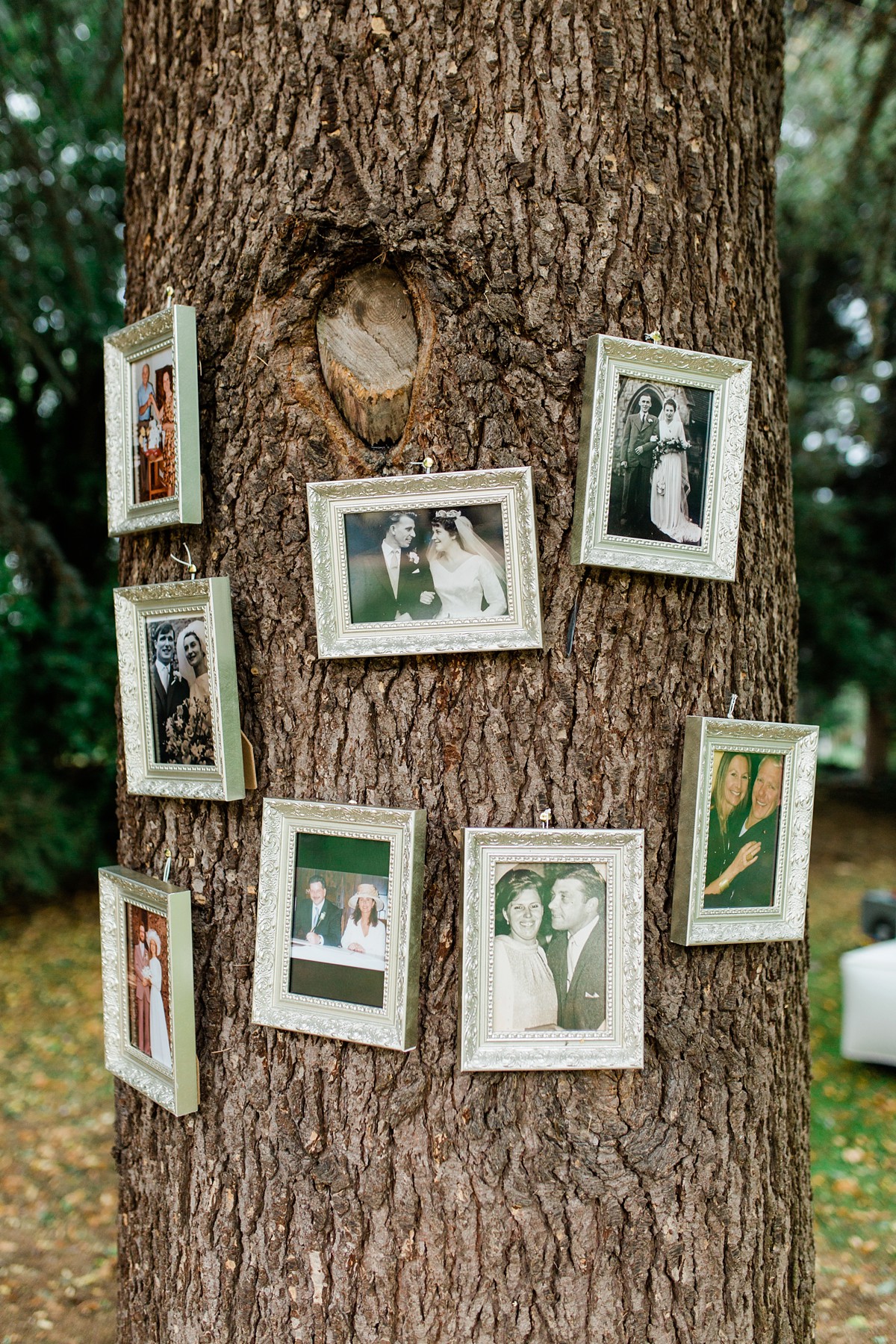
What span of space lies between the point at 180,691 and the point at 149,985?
56cm

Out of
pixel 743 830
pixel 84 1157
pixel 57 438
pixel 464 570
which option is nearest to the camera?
pixel 464 570

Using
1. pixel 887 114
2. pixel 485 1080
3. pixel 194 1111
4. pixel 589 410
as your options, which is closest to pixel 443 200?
pixel 589 410

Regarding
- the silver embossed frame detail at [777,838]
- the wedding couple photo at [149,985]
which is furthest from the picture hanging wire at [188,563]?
the silver embossed frame detail at [777,838]

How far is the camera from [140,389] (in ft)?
5.71

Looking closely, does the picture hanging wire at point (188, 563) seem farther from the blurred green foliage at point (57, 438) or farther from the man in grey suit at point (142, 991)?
the blurred green foliage at point (57, 438)

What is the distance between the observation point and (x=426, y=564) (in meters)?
1.53

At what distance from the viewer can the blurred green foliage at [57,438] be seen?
17.9ft

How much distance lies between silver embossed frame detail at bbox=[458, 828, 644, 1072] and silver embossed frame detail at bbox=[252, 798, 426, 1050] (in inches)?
3.3

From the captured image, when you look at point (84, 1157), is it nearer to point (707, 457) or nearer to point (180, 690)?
point (180, 690)

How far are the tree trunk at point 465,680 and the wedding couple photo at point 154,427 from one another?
0.22 feet

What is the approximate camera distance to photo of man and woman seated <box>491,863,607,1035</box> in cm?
151

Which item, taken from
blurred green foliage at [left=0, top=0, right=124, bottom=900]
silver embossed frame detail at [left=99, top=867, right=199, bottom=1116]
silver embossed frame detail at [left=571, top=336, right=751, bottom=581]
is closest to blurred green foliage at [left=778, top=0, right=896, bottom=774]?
blurred green foliage at [left=0, top=0, right=124, bottom=900]

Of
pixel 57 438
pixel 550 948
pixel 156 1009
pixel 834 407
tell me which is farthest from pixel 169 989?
pixel 834 407

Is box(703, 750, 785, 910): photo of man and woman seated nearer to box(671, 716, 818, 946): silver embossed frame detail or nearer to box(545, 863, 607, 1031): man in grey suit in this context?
box(671, 716, 818, 946): silver embossed frame detail
